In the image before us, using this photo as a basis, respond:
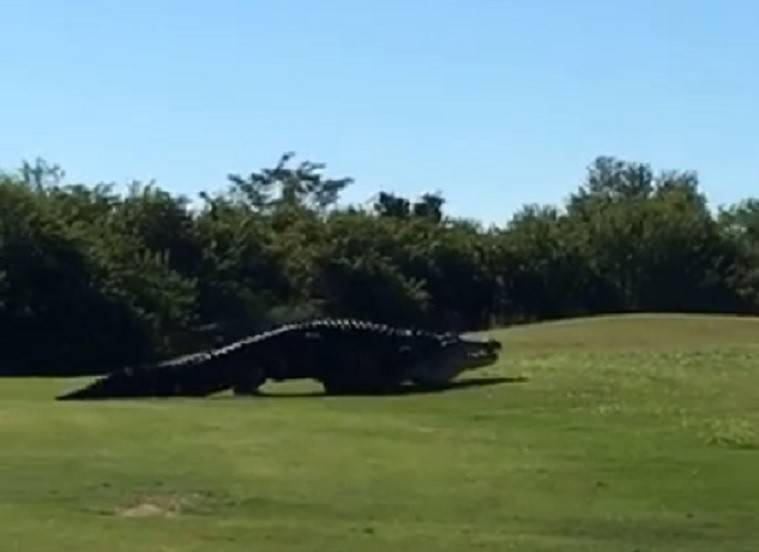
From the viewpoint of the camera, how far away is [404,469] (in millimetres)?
17984

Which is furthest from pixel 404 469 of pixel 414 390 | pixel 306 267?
pixel 306 267

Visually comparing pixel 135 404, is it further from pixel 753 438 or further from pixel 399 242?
pixel 399 242

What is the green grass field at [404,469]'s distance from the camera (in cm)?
1389

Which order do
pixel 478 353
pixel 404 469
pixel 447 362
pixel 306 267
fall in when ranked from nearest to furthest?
pixel 404 469
pixel 447 362
pixel 478 353
pixel 306 267

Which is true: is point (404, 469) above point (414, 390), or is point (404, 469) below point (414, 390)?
below

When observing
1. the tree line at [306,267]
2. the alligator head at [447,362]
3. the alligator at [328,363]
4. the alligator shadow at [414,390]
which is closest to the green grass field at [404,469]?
the alligator shadow at [414,390]

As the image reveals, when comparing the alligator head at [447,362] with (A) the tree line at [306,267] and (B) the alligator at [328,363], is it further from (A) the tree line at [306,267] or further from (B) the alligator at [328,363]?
(A) the tree line at [306,267]

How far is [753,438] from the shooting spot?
67.1ft

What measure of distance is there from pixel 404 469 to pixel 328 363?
43.5ft

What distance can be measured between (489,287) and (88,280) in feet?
67.3

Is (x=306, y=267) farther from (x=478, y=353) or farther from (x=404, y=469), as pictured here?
(x=404, y=469)

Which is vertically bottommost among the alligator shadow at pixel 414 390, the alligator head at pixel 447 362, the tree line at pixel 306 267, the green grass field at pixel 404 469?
the green grass field at pixel 404 469

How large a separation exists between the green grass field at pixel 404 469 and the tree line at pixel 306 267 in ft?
74.7

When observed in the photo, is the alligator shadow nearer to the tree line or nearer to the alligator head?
the alligator head
